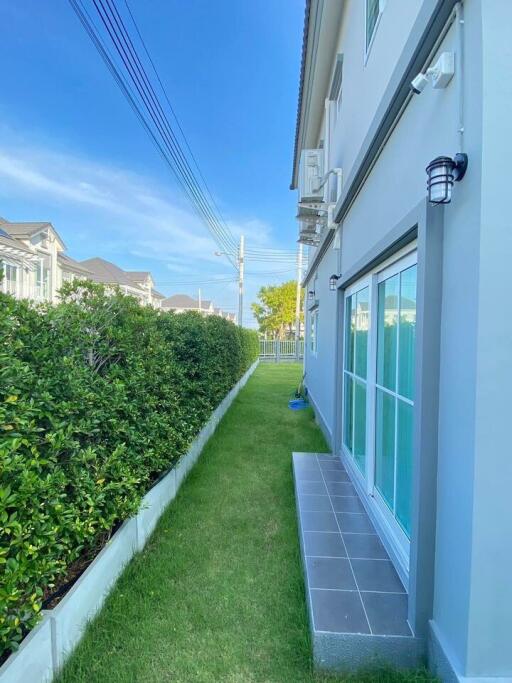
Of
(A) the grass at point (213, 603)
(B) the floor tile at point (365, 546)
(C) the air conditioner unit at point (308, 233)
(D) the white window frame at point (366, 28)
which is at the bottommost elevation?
(A) the grass at point (213, 603)

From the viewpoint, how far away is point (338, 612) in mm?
2234

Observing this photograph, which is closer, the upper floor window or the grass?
the grass

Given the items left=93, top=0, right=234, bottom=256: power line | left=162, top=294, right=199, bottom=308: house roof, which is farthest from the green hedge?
left=162, top=294, right=199, bottom=308: house roof

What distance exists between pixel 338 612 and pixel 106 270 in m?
31.4

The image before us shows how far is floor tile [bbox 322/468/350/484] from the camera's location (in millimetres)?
4387

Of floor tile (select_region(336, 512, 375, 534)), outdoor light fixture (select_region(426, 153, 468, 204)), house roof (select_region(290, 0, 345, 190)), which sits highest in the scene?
house roof (select_region(290, 0, 345, 190))

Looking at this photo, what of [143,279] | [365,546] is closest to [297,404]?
[365,546]

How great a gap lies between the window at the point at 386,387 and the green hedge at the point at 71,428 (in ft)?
6.47

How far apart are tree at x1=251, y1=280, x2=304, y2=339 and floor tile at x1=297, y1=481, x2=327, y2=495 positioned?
33.5 m

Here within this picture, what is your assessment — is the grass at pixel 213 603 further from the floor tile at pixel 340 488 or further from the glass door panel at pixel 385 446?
the glass door panel at pixel 385 446

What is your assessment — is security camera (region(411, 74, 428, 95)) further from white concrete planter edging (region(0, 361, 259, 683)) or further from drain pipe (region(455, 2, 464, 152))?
white concrete planter edging (region(0, 361, 259, 683))

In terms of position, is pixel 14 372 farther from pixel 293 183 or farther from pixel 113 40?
pixel 293 183

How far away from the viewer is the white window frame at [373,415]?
8.82ft

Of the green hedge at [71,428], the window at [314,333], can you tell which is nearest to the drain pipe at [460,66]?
the green hedge at [71,428]
